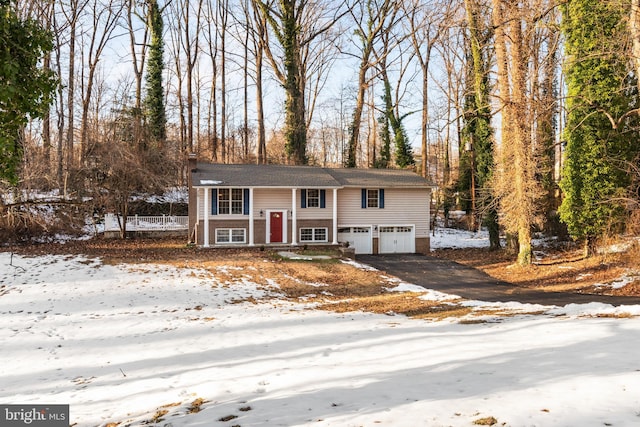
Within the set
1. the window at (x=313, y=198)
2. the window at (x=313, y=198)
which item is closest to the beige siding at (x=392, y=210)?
the window at (x=313, y=198)

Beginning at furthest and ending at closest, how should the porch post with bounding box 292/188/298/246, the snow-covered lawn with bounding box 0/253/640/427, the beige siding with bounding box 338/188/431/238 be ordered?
the beige siding with bounding box 338/188/431/238 < the porch post with bounding box 292/188/298/246 < the snow-covered lawn with bounding box 0/253/640/427

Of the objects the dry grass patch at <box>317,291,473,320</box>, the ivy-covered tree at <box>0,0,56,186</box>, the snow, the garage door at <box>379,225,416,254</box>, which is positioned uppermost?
the ivy-covered tree at <box>0,0,56,186</box>

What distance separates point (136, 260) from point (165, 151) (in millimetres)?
12047

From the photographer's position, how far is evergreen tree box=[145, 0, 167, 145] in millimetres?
32875

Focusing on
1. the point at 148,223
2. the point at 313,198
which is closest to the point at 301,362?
the point at 313,198

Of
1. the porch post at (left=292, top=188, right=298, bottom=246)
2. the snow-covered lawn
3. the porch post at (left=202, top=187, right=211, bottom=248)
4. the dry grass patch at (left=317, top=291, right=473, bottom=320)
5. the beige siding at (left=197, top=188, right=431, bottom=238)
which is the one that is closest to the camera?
the snow-covered lawn

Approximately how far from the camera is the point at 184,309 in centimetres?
1143

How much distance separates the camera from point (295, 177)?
22.9 m

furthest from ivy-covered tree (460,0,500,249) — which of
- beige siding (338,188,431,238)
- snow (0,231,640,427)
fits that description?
snow (0,231,640,427)

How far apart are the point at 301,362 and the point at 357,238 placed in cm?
1660

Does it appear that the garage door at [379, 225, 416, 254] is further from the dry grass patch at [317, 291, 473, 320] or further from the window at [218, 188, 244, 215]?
the dry grass patch at [317, 291, 473, 320]

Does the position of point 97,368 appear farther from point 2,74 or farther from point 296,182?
point 296,182

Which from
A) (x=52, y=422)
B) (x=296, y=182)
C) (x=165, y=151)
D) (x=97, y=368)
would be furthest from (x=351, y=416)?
(x=165, y=151)

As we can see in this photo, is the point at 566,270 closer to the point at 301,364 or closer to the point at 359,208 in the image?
the point at 359,208
